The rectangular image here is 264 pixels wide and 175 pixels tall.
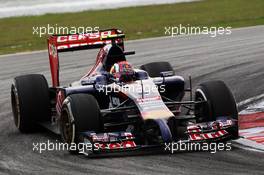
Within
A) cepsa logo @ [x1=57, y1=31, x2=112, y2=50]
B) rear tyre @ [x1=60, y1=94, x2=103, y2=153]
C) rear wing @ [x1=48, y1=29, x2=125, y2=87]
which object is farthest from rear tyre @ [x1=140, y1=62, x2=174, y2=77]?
rear tyre @ [x1=60, y1=94, x2=103, y2=153]

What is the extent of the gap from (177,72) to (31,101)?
6.11 metres

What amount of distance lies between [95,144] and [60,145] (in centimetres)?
112

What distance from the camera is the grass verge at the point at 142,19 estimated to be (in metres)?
25.5

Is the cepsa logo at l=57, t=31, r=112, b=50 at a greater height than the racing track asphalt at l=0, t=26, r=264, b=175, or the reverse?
the cepsa logo at l=57, t=31, r=112, b=50

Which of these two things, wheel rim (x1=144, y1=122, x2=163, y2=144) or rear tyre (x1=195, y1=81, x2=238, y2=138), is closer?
wheel rim (x1=144, y1=122, x2=163, y2=144)

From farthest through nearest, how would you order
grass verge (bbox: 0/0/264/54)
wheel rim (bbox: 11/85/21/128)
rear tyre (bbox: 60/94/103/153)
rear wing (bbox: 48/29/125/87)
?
grass verge (bbox: 0/0/264/54) → rear wing (bbox: 48/29/125/87) → wheel rim (bbox: 11/85/21/128) → rear tyre (bbox: 60/94/103/153)

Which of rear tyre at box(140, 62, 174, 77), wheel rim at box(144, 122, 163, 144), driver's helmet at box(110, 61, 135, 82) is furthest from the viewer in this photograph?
rear tyre at box(140, 62, 174, 77)

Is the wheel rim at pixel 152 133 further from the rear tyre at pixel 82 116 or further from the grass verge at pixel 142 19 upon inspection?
the grass verge at pixel 142 19

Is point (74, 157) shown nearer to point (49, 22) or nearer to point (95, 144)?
point (95, 144)

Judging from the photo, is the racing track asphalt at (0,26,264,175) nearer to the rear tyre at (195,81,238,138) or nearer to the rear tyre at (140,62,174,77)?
the rear tyre at (195,81,238,138)

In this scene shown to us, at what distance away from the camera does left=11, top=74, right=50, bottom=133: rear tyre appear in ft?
38.1

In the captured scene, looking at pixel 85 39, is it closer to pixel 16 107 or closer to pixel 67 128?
pixel 16 107

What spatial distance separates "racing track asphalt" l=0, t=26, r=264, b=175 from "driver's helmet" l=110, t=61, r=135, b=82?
1.36m

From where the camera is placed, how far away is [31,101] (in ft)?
38.1
